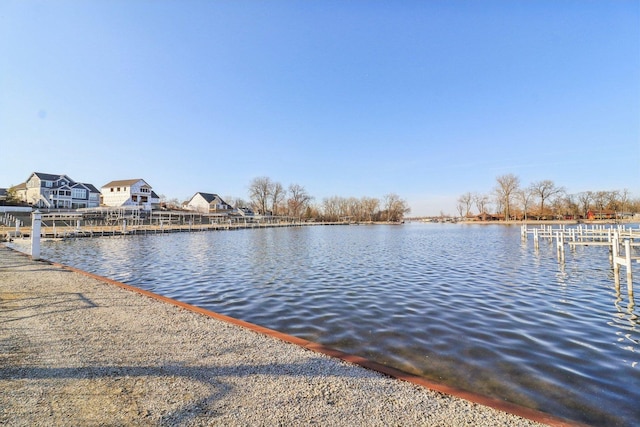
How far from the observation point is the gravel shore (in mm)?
2555

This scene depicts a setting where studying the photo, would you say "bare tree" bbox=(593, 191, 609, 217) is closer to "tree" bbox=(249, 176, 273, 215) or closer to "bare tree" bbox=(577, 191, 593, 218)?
"bare tree" bbox=(577, 191, 593, 218)

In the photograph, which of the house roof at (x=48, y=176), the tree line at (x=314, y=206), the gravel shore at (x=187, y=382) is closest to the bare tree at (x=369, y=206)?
the tree line at (x=314, y=206)

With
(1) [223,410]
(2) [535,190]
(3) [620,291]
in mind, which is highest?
(2) [535,190]

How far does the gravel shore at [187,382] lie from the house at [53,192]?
6013cm

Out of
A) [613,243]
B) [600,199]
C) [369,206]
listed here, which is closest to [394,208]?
[369,206]

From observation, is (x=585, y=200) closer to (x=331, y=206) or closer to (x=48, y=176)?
(x=331, y=206)

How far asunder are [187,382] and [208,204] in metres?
87.4

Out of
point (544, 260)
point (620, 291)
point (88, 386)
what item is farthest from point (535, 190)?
point (88, 386)

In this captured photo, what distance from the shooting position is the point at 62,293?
6887 millimetres

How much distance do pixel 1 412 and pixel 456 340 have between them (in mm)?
5637

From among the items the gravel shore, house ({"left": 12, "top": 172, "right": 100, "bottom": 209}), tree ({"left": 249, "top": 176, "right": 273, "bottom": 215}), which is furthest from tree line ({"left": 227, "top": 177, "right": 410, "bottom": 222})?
the gravel shore

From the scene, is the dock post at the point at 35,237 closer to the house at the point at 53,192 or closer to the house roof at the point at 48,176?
the house at the point at 53,192

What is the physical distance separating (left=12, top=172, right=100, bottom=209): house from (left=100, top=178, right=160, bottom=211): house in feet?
12.4

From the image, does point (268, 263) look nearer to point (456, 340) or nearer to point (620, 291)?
point (456, 340)
